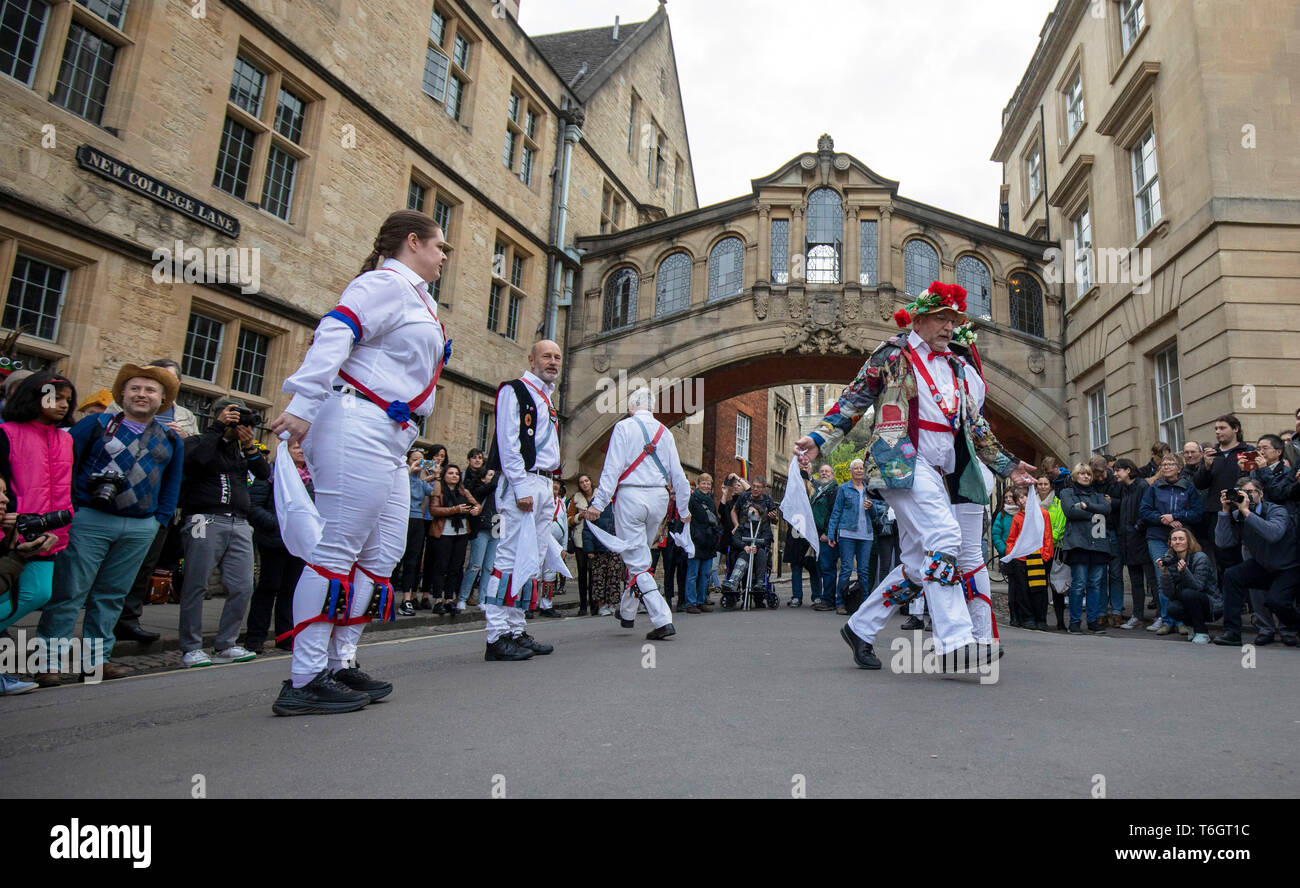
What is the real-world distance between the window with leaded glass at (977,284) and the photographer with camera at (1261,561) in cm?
1312

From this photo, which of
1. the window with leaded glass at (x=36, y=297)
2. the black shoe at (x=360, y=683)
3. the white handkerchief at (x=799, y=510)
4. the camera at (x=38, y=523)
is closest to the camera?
the black shoe at (x=360, y=683)

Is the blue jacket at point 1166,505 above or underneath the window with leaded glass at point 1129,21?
underneath

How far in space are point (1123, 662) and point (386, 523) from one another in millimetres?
4917

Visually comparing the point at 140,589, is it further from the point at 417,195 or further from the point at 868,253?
the point at 868,253

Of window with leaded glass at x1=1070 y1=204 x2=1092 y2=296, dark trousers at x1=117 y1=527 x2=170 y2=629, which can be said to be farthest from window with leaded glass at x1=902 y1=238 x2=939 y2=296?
dark trousers at x1=117 y1=527 x2=170 y2=629

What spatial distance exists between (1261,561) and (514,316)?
1560cm

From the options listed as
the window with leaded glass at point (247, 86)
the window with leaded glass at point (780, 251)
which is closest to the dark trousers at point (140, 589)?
the window with leaded glass at point (247, 86)

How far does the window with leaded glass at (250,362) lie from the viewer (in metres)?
12.1

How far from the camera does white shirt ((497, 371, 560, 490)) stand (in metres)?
5.73

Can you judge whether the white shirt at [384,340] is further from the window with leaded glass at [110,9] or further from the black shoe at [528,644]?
the window with leaded glass at [110,9]

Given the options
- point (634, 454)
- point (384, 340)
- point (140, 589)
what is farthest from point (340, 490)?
point (140, 589)

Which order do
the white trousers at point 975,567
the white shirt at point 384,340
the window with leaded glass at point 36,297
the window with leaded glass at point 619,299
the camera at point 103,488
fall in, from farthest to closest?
the window with leaded glass at point 619,299
the window with leaded glass at point 36,297
the camera at point 103,488
the white trousers at point 975,567
the white shirt at point 384,340

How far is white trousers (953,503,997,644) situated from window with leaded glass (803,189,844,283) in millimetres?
16290
